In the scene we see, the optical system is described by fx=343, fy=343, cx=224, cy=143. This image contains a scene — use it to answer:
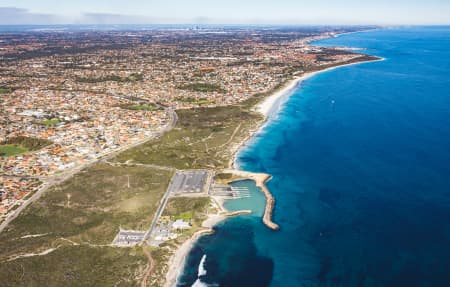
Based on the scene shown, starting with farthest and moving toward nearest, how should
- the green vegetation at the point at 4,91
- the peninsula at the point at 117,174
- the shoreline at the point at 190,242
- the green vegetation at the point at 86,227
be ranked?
the green vegetation at the point at 4,91, the peninsula at the point at 117,174, the shoreline at the point at 190,242, the green vegetation at the point at 86,227

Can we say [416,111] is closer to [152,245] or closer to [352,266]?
[352,266]

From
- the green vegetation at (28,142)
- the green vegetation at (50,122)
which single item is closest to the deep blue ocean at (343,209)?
the green vegetation at (28,142)

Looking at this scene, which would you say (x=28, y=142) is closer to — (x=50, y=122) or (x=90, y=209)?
(x=50, y=122)

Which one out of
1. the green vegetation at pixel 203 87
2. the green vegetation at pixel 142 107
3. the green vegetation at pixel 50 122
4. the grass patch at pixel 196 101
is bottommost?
the green vegetation at pixel 50 122

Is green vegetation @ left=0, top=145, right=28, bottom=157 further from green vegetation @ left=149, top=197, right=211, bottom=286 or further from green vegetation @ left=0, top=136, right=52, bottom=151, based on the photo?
green vegetation @ left=149, top=197, right=211, bottom=286

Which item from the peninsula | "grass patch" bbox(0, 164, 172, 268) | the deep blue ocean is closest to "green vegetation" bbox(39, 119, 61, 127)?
the peninsula

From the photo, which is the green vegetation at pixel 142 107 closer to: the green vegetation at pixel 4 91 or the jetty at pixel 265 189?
the jetty at pixel 265 189
